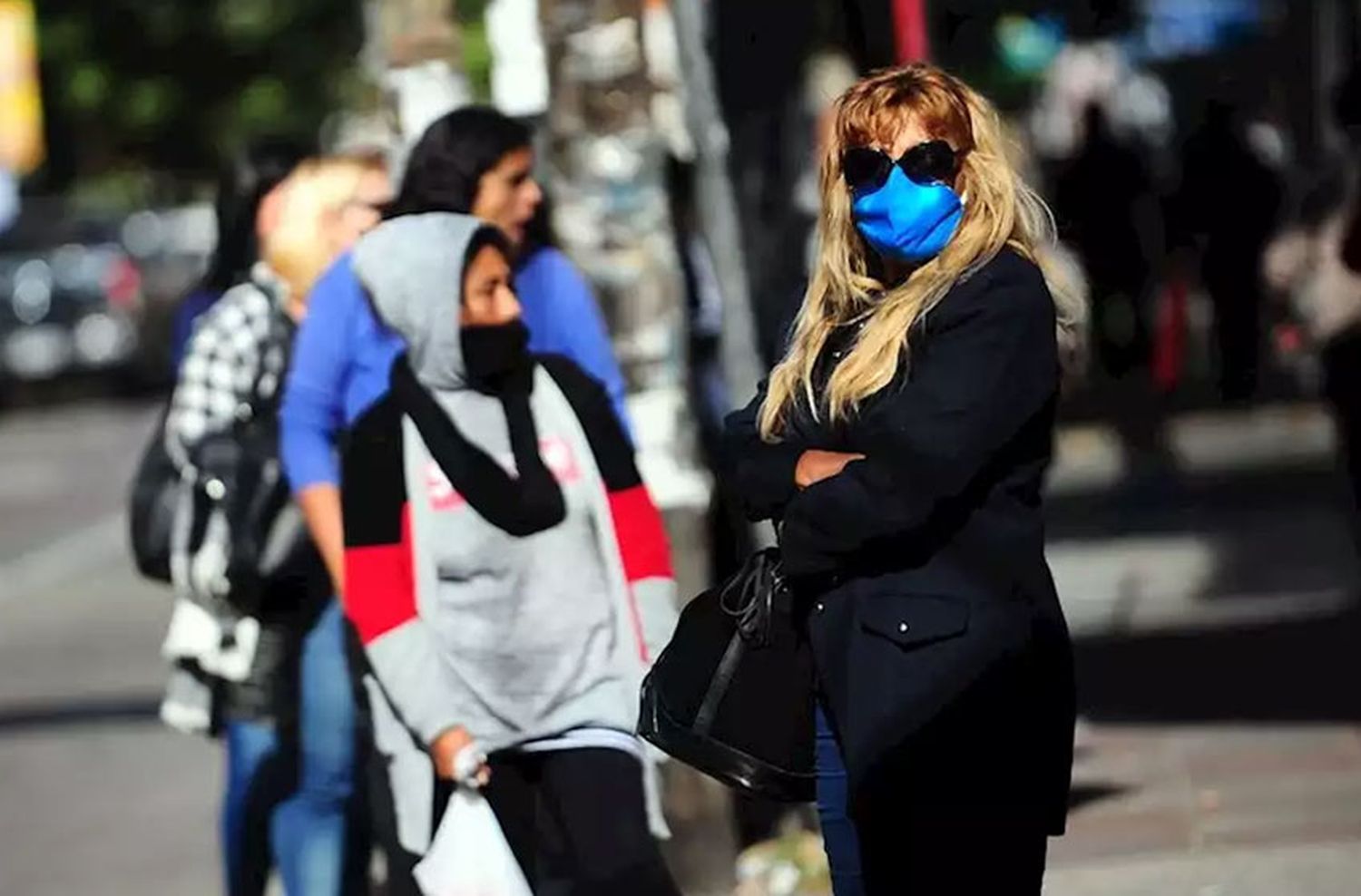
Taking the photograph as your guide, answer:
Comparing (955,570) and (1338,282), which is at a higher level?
(955,570)

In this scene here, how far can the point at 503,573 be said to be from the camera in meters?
5.43

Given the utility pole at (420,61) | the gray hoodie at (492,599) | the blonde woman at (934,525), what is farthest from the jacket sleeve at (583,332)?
the utility pole at (420,61)

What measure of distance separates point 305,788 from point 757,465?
7.96ft

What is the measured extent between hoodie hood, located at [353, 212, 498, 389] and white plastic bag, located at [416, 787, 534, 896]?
72 centimetres

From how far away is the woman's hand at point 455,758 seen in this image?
5.33m

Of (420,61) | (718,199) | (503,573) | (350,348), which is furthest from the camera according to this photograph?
(420,61)

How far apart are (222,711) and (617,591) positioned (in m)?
1.61

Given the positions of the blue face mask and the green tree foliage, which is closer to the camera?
the blue face mask

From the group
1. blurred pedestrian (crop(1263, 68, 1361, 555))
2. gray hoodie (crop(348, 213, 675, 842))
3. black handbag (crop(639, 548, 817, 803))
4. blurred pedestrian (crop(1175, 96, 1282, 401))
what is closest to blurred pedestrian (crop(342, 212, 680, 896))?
gray hoodie (crop(348, 213, 675, 842))

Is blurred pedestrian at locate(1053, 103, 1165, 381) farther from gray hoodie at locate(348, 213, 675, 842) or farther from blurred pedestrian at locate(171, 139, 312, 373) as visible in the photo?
gray hoodie at locate(348, 213, 675, 842)

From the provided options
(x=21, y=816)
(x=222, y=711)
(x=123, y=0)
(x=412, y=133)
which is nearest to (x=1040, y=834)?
(x=222, y=711)

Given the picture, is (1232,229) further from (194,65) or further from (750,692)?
(194,65)

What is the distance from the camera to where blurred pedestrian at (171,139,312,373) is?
729 cm

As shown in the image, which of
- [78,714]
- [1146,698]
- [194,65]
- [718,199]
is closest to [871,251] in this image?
[718,199]
